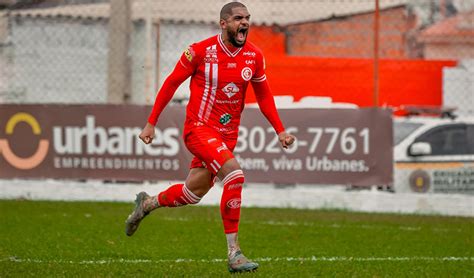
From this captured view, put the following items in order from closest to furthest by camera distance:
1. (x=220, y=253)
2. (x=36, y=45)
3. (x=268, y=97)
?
(x=268, y=97) < (x=220, y=253) < (x=36, y=45)

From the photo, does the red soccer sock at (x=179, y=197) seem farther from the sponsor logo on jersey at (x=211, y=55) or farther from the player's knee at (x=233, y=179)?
the sponsor logo on jersey at (x=211, y=55)

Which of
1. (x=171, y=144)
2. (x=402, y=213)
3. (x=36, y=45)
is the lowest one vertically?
(x=402, y=213)

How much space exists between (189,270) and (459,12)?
631 inches

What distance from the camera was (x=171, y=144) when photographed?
15680 mm

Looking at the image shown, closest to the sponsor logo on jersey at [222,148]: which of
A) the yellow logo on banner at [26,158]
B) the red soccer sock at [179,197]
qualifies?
the red soccer sock at [179,197]

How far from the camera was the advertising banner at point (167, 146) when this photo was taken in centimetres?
1545

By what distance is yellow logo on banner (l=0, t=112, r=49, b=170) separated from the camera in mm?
15859

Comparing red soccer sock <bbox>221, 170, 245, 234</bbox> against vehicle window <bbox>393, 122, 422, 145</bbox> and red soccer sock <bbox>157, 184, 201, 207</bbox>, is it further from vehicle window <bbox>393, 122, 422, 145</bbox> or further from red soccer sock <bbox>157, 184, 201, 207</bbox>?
vehicle window <bbox>393, 122, 422, 145</bbox>

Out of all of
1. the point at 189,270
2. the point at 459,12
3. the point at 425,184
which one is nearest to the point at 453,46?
the point at 459,12

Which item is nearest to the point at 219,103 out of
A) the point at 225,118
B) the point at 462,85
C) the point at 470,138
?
the point at 225,118

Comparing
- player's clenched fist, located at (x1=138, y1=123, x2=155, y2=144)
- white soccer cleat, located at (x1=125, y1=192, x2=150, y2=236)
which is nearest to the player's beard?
player's clenched fist, located at (x1=138, y1=123, x2=155, y2=144)

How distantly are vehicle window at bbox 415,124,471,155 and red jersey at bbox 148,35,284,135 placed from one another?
810 cm

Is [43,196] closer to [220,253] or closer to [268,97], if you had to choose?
[220,253]

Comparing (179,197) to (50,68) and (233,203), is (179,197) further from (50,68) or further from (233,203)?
(50,68)
